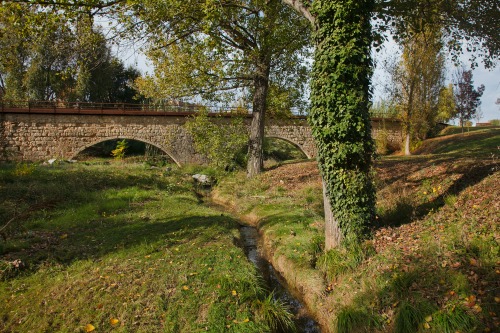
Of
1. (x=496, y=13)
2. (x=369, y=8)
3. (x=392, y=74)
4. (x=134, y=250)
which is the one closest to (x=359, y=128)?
(x=369, y=8)

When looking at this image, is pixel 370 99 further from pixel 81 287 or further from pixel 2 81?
pixel 2 81

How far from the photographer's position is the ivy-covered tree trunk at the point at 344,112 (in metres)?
5.91

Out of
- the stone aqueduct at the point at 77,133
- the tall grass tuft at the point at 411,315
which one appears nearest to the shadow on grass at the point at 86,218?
the tall grass tuft at the point at 411,315

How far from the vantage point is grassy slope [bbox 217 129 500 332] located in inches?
167

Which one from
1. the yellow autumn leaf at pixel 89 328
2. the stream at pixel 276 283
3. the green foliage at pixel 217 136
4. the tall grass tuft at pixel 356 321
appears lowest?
the stream at pixel 276 283

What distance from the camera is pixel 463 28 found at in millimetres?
9008

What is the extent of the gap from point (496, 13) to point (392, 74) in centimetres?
1418

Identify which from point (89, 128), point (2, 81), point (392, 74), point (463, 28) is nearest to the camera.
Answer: point (463, 28)

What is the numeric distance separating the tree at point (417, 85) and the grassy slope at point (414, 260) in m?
13.8

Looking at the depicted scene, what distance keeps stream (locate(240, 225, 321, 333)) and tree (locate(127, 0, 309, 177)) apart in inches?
220

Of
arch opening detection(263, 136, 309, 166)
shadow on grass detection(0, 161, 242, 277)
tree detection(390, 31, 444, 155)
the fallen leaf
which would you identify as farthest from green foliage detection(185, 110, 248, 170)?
arch opening detection(263, 136, 309, 166)

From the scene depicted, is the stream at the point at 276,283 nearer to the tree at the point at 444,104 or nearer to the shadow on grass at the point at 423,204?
the shadow on grass at the point at 423,204

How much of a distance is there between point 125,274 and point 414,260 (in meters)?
4.16

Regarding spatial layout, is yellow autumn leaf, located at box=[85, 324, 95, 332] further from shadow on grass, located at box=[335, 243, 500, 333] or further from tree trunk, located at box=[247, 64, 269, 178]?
tree trunk, located at box=[247, 64, 269, 178]
